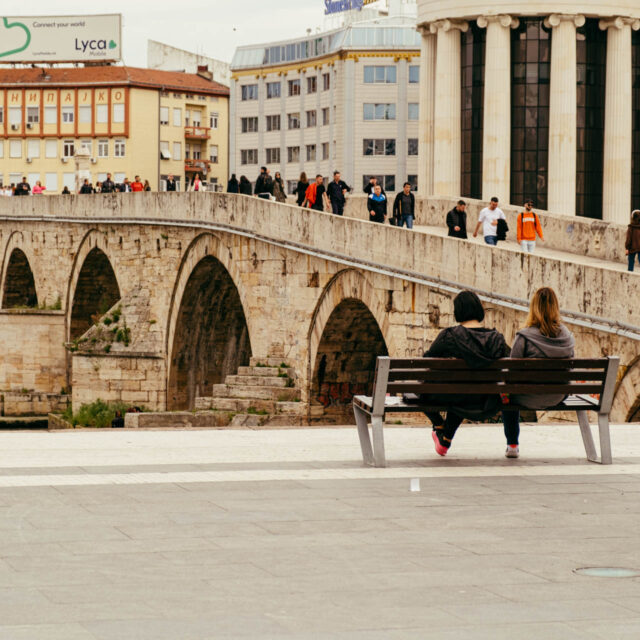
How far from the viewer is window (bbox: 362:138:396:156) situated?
7350 cm

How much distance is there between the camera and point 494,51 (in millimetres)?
41031

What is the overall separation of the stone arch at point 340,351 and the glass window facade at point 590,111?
1882 centimetres

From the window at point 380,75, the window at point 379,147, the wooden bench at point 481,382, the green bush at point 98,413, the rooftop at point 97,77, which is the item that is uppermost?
the rooftop at point 97,77

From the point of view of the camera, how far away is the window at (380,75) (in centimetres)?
7325

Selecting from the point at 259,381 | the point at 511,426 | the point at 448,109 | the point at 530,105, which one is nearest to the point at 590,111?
the point at 530,105

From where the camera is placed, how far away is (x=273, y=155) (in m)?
81.7

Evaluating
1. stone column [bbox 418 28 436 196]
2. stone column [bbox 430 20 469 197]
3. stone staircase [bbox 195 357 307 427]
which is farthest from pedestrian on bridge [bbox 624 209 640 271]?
stone column [bbox 418 28 436 196]

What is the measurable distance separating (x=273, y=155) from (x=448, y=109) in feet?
131

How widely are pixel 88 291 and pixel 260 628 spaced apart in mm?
38066

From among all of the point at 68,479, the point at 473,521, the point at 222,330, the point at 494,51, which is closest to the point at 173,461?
the point at 68,479

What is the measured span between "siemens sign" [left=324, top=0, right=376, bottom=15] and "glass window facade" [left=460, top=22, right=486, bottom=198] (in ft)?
118

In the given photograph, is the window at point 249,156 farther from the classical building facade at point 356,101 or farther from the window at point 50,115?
the window at point 50,115

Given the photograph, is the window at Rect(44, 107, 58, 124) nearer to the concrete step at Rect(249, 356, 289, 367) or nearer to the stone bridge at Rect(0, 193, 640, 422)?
the stone bridge at Rect(0, 193, 640, 422)

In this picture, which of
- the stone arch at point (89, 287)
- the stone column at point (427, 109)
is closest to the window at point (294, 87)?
the stone column at point (427, 109)
